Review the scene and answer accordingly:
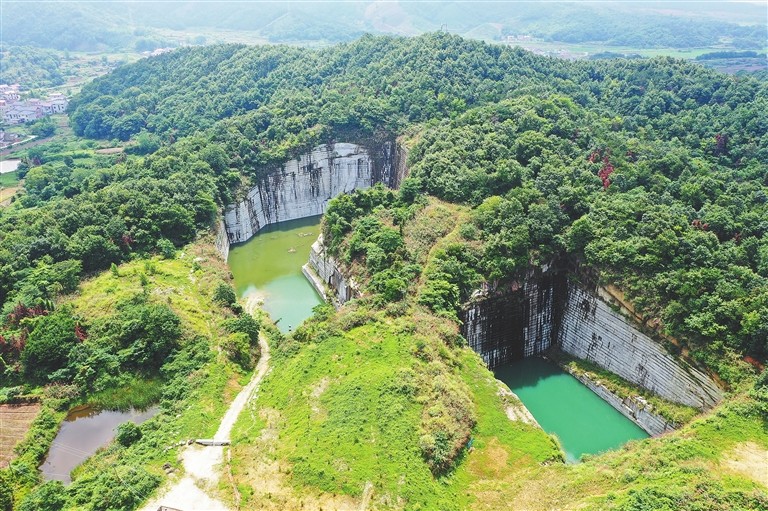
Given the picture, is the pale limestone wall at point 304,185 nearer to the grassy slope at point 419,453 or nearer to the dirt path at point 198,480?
the grassy slope at point 419,453

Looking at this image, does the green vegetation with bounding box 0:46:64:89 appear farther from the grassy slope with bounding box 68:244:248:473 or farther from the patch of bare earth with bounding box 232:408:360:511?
the patch of bare earth with bounding box 232:408:360:511

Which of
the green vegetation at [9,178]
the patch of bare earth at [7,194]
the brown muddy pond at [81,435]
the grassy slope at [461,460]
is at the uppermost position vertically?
the green vegetation at [9,178]

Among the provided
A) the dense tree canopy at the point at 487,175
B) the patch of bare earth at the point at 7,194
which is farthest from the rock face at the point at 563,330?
the patch of bare earth at the point at 7,194

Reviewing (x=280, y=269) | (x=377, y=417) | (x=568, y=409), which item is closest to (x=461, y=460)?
(x=377, y=417)

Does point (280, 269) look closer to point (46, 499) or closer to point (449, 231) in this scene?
point (449, 231)

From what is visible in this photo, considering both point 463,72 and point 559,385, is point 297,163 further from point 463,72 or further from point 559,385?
point 559,385

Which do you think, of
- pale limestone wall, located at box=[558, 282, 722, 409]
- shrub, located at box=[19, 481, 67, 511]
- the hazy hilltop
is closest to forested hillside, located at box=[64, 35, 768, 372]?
pale limestone wall, located at box=[558, 282, 722, 409]
